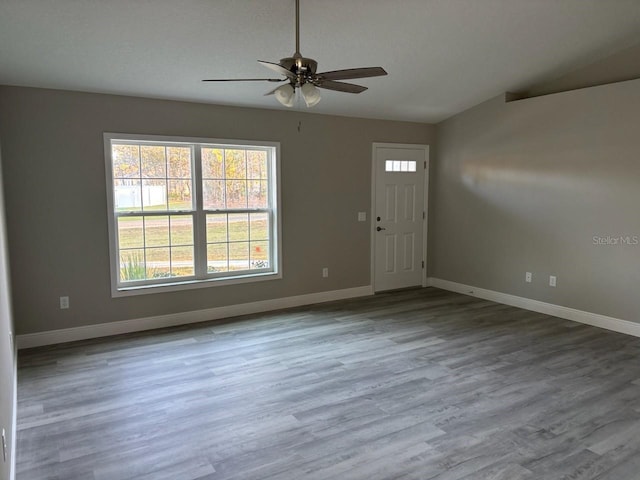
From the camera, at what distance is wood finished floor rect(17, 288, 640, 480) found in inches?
95.7

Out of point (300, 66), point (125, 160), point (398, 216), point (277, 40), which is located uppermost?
point (277, 40)

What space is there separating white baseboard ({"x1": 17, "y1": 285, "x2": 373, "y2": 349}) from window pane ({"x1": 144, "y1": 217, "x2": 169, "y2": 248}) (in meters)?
0.80

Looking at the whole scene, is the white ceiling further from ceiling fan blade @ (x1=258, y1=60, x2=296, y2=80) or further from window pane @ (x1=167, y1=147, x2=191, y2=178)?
ceiling fan blade @ (x1=258, y1=60, x2=296, y2=80)

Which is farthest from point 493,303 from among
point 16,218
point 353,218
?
point 16,218

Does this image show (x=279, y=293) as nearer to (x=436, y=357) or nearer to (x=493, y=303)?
(x=436, y=357)

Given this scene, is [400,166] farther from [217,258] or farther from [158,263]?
[158,263]

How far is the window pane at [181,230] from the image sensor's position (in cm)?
491

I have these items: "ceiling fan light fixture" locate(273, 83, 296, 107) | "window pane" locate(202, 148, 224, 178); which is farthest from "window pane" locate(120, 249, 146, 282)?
"ceiling fan light fixture" locate(273, 83, 296, 107)

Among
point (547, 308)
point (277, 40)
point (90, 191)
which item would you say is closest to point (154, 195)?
point (90, 191)

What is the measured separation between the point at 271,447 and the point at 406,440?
2.64 feet

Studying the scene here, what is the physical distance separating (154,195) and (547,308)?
4737 mm

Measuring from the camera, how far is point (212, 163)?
5.09m

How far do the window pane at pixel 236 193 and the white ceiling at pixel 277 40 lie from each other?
36.4 inches

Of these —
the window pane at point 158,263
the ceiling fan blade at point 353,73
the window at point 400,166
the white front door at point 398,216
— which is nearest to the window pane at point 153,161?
the window pane at point 158,263
